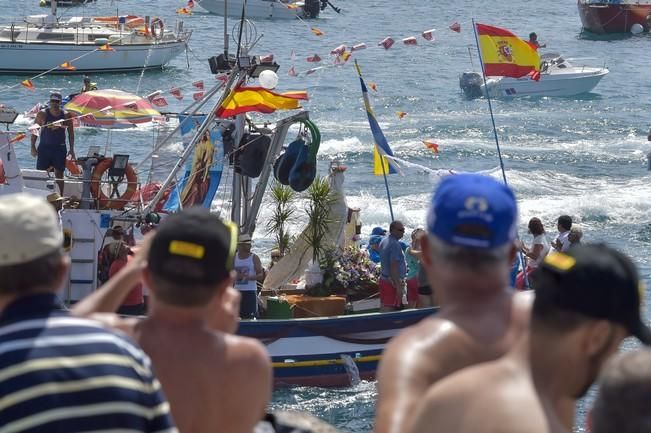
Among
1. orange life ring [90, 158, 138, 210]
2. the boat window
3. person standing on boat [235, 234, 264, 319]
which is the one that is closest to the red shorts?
person standing on boat [235, 234, 264, 319]

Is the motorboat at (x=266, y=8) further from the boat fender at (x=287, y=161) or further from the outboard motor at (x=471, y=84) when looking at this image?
the boat fender at (x=287, y=161)

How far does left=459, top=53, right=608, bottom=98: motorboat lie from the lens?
39.6 meters

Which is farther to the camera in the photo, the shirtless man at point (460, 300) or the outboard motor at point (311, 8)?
the outboard motor at point (311, 8)

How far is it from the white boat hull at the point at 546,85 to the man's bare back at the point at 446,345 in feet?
119

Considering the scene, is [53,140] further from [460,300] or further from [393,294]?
[460,300]

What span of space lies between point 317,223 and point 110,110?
2.87 metres

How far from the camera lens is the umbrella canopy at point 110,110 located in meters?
15.6

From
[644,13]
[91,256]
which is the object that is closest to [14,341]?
[91,256]

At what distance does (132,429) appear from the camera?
3.41 meters

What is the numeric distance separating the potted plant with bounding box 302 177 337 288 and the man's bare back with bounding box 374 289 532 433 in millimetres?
10929

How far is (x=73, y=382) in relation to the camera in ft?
11.0

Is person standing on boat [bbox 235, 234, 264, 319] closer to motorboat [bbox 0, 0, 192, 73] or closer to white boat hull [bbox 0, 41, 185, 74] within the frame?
motorboat [bbox 0, 0, 192, 73]

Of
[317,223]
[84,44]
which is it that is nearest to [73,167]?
[317,223]

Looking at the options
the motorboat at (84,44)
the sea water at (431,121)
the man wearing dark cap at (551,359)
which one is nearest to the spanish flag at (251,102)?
the sea water at (431,121)
